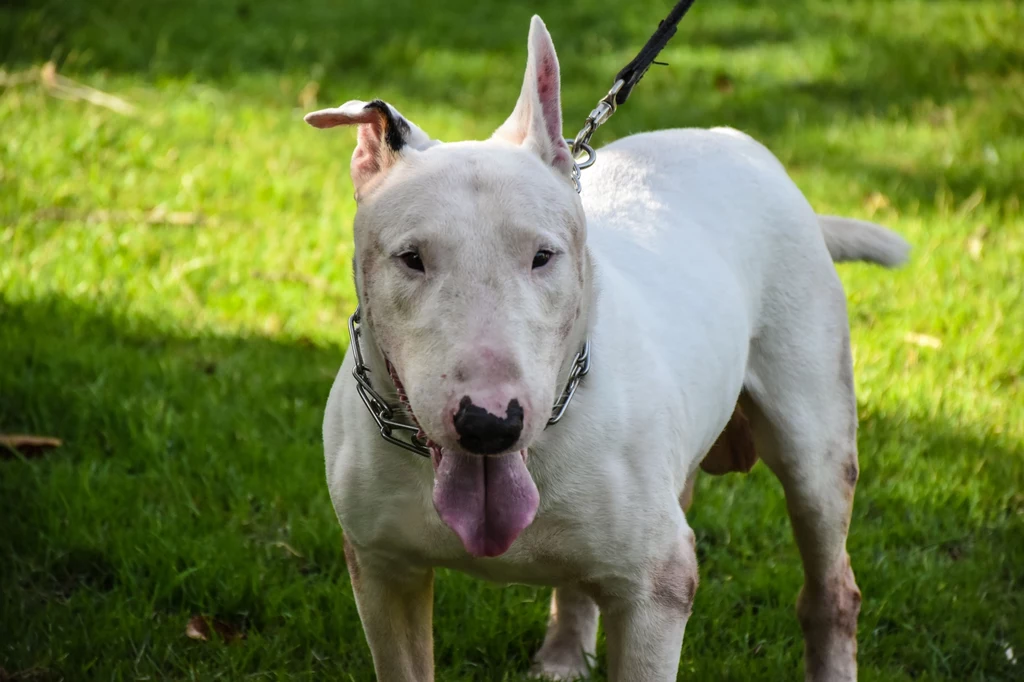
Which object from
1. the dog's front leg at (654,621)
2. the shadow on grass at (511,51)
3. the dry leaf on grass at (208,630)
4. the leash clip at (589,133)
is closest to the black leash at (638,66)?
the leash clip at (589,133)

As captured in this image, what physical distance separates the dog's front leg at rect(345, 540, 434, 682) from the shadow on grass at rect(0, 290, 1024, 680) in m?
0.59

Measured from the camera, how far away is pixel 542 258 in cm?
260

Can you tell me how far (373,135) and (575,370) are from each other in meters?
0.67

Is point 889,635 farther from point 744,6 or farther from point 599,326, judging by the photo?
point 744,6

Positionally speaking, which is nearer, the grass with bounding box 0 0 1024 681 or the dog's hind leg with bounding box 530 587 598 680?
the dog's hind leg with bounding box 530 587 598 680

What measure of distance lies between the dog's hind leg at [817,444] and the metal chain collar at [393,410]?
3.19 feet

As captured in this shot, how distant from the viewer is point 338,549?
425cm

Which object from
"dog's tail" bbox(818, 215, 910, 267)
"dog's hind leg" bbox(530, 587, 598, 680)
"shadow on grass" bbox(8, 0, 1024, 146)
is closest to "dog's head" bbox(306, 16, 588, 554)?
"dog's hind leg" bbox(530, 587, 598, 680)

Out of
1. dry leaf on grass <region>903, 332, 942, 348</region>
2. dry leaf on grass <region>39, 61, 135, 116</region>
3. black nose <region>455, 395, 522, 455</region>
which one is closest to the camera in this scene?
black nose <region>455, 395, 522, 455</region>

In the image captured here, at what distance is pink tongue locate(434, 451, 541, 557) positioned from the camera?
99.7 inches

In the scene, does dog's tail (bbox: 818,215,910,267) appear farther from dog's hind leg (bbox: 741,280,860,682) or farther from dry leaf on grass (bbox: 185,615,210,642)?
dry leaf on grass (bbox: 185,615,210,642)

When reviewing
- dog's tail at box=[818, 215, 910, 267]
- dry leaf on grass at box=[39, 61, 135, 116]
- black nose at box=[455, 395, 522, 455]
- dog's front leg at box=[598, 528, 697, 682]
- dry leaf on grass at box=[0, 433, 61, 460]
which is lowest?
dry leaf on grass at box=[0, 433, 61, 460]

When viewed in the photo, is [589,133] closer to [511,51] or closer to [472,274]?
[472,274]

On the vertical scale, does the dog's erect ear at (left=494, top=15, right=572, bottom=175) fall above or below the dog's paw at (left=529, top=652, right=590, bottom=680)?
above
